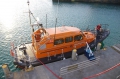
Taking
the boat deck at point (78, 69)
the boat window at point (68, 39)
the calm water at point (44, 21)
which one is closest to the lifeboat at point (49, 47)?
the boat window at point (68, 39)

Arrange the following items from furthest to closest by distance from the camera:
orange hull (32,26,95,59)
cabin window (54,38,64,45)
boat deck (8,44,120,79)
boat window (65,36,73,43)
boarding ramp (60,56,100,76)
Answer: boat window (65,36,73,43) < cabin window (54,38,64,45) < orange hull (32,26,95,59) < boarding ramp (60,56,100,76) < boat deck (8,44,120,79)

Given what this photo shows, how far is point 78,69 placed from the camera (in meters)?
9.88

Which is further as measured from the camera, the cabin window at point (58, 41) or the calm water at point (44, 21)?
the calm water at point (44, 21)

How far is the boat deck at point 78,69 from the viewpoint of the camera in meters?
9.26

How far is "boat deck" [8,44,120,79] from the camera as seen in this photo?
9.26 meters

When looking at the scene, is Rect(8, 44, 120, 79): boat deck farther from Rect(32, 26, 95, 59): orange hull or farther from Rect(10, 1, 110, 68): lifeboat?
Rect(32, 26, 95, 59): orange hull

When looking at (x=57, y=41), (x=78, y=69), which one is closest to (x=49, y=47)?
(x=57, y=41)

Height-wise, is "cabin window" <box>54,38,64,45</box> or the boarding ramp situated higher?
"cabin window" <box>54,38,64,45</box>

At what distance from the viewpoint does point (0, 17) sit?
81.4 feet

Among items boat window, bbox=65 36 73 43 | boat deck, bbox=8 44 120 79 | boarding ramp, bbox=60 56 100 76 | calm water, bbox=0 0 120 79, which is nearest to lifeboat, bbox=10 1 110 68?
boat window, bbox=65 36 73 43

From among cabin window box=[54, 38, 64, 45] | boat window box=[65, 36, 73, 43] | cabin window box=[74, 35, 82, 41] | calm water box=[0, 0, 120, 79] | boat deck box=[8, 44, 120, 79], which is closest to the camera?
boat deck box=[8, 44, 120, 79]

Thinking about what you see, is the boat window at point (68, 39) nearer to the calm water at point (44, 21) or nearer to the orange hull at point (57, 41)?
the orange hull at point (57, 41)

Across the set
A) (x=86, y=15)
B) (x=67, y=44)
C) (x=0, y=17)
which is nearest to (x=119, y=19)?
(x=86, y=15)

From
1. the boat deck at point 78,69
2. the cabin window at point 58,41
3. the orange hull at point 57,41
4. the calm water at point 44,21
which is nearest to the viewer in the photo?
the boat deck at point 78,69
